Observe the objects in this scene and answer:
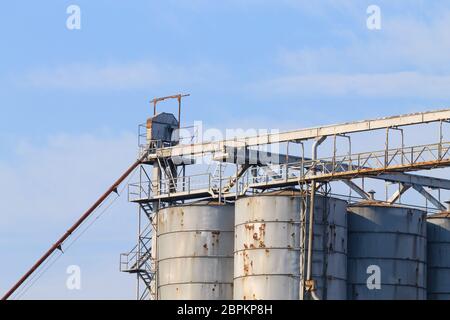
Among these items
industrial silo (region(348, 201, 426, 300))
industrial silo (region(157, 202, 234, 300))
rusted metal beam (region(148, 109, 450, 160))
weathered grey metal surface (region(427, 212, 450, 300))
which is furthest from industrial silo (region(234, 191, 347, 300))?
weathered grey metal surface (region(427, 212, 450, 300))

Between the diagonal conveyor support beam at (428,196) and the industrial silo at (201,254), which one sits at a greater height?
the diagonal conveyor support beam at (428,196)

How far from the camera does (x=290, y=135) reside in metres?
82.3

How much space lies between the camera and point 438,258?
82875 millimetres

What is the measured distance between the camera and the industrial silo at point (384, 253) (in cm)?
7869

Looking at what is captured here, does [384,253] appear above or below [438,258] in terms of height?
above

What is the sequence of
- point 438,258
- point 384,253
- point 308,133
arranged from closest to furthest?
1. point 384,253
2. point 308,133
3. point 438,258

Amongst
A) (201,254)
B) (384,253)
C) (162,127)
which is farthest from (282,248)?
(162,127)

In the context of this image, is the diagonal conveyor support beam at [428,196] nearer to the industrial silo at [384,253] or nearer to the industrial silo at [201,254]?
the industrial silo at [384,253]

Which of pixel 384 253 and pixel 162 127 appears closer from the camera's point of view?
pixel 384 253

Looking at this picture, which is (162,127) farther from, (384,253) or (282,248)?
(384,253)

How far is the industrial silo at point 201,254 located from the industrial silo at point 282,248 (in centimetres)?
232

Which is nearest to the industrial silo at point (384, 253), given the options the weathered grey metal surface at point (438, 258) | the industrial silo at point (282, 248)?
the industrial silo at point (282, 248)

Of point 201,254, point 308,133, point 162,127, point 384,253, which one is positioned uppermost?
point 162,127

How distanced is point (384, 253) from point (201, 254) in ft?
34.6
